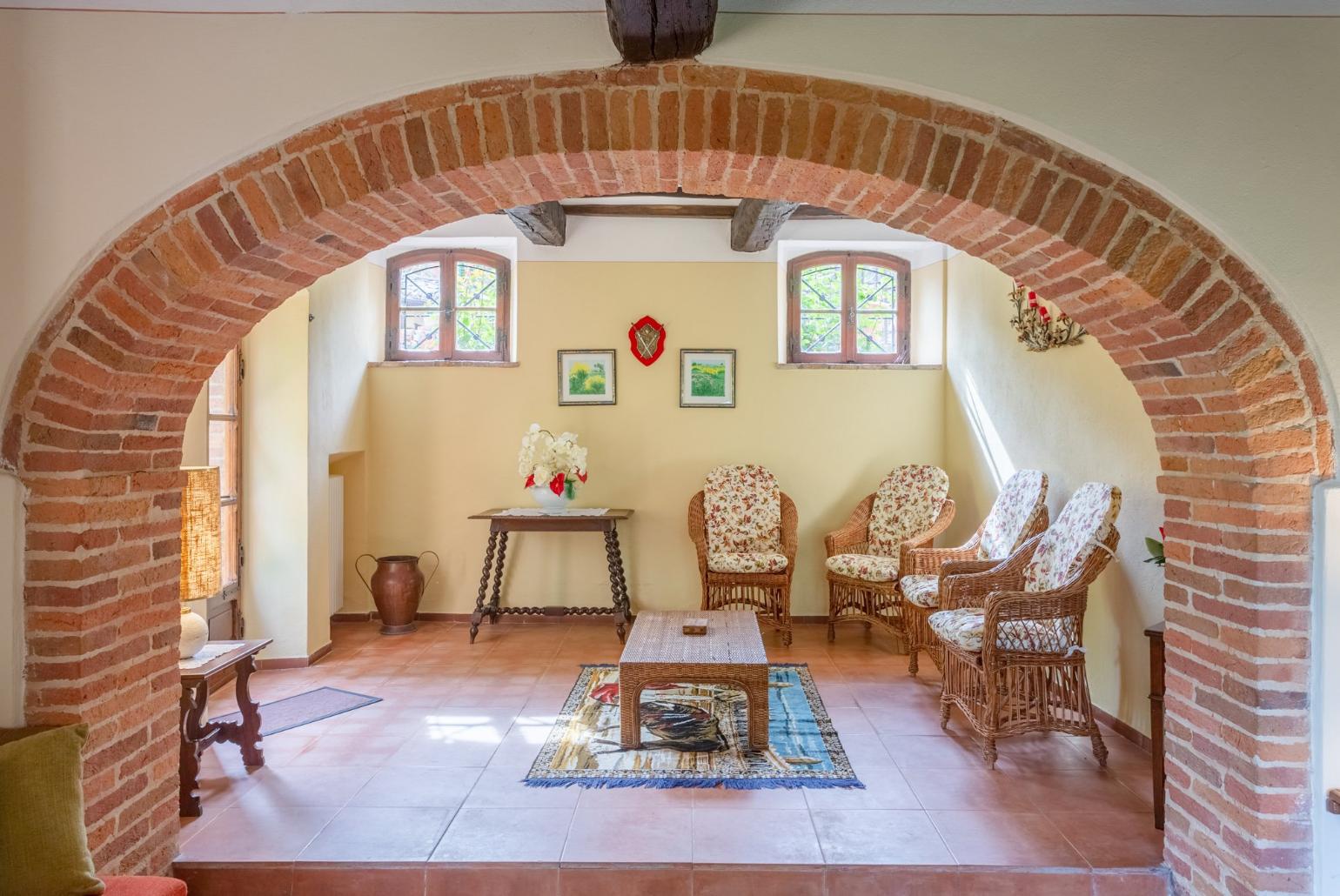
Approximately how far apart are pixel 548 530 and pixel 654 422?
3.75 feet

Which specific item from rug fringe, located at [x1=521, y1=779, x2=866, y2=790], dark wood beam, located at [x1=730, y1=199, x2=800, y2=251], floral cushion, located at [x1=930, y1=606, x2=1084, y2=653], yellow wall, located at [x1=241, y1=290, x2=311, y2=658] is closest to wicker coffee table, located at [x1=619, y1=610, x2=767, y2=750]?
rug fringe, located at [x1=521, y1=779, x2=866, y2=790]

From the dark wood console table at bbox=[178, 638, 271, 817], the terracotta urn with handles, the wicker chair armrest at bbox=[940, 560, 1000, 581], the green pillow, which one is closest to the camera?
the green pillow

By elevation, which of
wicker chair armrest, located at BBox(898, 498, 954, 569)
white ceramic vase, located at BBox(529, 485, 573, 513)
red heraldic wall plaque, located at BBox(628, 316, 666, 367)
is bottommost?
wicker chair armrest, located at BBox(898, 498, 954, 569)

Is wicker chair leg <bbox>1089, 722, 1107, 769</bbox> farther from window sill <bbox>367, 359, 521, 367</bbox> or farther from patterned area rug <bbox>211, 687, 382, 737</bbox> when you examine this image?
window sill <bbox>367, 359, 521, 367</bbox>

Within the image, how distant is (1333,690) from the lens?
225 cm

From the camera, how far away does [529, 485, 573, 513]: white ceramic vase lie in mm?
5688

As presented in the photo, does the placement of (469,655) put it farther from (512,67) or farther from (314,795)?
(512,67)

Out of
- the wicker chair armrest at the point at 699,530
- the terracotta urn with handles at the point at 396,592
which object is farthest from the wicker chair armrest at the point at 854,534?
the terracotta urn with handles at the point at 396,592

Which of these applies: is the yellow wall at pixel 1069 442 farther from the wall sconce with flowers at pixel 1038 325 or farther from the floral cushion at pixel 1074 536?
the floral cushion at pixel 1074 536

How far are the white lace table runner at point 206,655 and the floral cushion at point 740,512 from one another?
3204mm

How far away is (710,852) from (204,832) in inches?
68.9

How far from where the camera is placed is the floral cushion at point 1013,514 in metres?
4.21

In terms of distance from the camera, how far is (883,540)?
5.71 meters

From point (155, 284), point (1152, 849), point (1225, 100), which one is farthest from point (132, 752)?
point (1225, 100)
